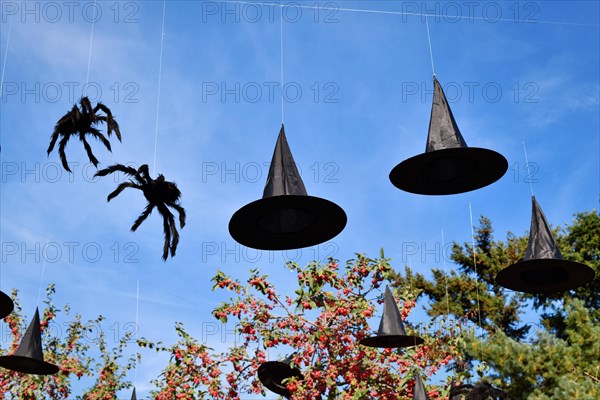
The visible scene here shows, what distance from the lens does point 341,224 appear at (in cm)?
552

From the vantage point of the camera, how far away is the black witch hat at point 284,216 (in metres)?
5.14

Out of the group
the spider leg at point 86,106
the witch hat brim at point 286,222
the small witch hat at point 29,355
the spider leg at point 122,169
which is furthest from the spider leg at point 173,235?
the witch hat brim at point 286,222

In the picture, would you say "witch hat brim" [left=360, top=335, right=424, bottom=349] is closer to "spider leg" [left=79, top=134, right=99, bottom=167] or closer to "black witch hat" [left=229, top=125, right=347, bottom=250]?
"black witch hat" [left=229, top=125, right=347, bottom=250]

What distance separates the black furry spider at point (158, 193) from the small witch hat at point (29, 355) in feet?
8.44

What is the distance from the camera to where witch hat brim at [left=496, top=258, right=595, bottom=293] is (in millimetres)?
6972

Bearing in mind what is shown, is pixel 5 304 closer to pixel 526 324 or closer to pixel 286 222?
pixel 286 222

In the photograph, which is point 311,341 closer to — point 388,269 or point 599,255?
point 388,269

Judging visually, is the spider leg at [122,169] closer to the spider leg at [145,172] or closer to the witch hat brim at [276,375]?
the spider leg at [145,172]

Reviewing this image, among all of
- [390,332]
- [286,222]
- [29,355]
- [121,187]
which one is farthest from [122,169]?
[286,222]

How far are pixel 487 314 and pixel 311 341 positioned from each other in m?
17.5

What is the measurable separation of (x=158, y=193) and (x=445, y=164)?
261 inches

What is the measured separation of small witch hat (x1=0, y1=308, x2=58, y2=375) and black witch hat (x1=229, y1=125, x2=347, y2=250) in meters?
6.49

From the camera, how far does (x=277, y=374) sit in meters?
10.9

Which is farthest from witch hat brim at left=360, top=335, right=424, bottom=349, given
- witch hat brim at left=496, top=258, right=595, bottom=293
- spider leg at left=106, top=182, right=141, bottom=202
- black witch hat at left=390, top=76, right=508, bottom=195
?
spider leg at left=106, top=182, right=141, bottom=202
